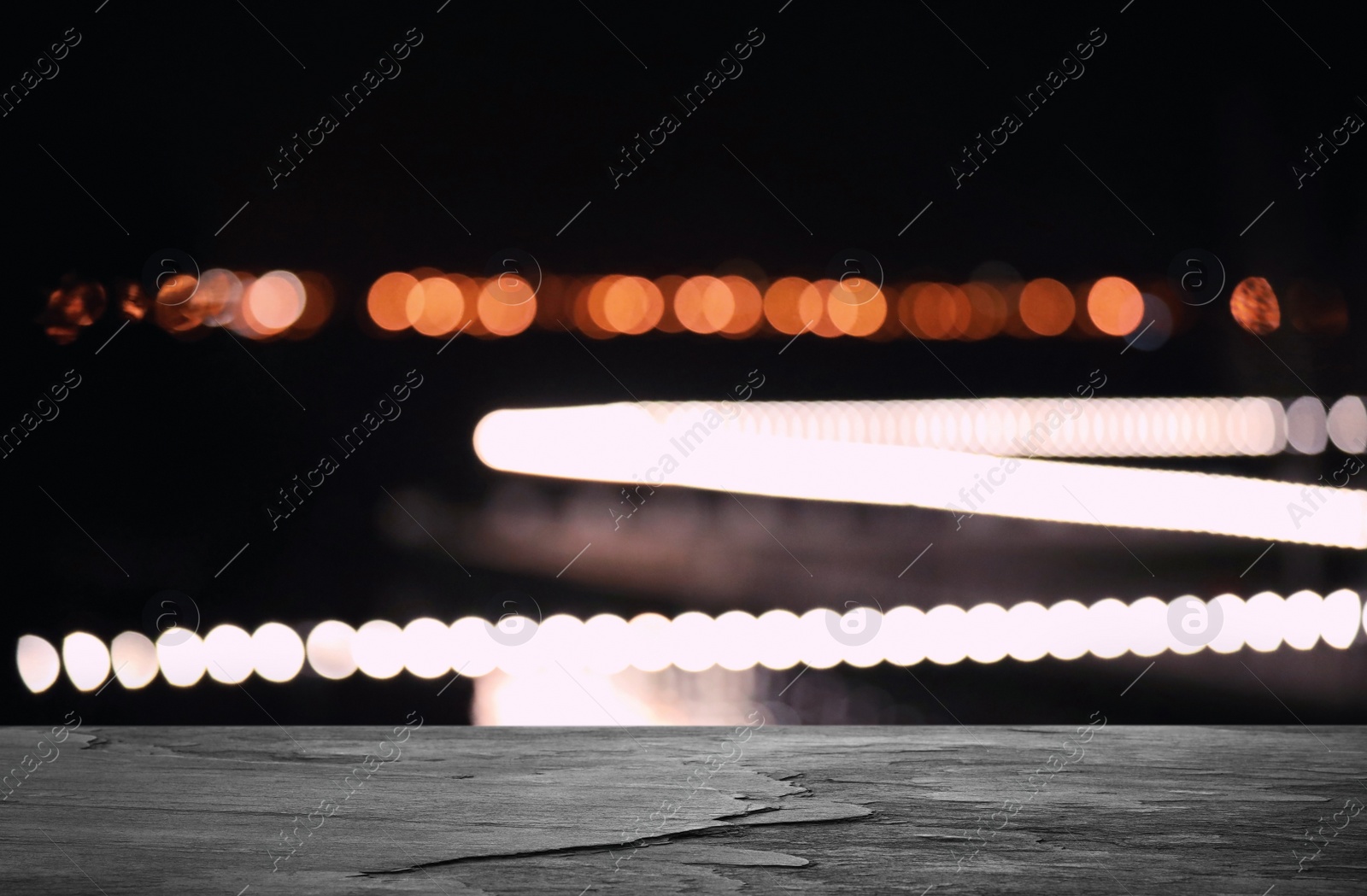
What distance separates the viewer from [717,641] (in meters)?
55.1

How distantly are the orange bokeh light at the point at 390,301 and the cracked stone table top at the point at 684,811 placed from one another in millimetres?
56259

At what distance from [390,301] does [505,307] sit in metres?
6.92

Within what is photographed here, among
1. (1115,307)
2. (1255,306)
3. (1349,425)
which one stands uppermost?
(1115,307)

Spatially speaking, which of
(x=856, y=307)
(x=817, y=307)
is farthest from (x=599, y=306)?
(x=856, y=307)

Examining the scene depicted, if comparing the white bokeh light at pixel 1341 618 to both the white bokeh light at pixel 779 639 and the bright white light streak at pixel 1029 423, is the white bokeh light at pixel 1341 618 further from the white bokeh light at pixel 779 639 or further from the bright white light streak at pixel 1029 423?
the white bokeh light at pixel 779 639

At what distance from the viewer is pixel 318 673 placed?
159 ft

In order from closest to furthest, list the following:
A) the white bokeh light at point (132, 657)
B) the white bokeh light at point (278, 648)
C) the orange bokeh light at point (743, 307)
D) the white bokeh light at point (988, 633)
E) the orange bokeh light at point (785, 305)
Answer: the white bokeh light at point (278, 648) → the white bokeh light at point (132, 657) → the white bokeh light at point (988, 633) → the orange bokeh light at point (743, 307) → the orange bokeh light at point (785, 305)

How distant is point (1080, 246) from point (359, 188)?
4303cm

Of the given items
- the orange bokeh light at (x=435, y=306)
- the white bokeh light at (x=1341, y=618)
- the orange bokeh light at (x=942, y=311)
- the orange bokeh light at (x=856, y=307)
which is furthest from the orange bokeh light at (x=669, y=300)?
the white bokeh light at (x=1341, y=618)

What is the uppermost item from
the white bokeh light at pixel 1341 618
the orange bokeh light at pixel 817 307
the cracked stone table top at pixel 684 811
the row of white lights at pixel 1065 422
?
the orange bokeh light at pixel 817 307

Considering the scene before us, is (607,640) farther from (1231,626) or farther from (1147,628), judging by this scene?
(1231,626)

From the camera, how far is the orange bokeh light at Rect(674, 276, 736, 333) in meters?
62.9

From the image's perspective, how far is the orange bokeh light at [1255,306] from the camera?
5350cm

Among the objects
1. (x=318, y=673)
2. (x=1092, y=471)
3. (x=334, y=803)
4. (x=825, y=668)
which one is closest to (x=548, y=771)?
(x=334, y=803)
